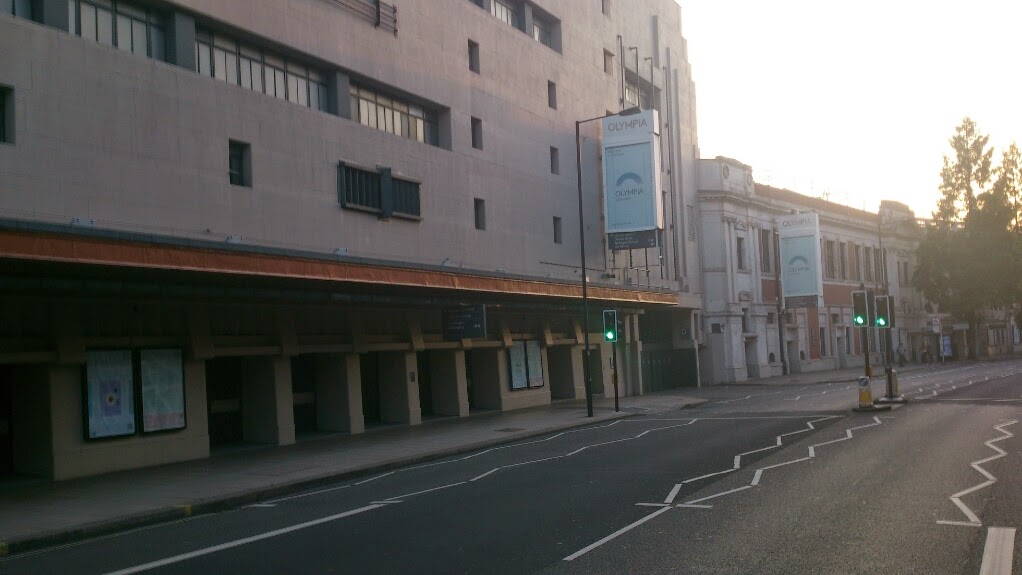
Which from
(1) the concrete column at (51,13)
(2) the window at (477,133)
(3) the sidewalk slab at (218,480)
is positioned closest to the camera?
(3) the sidewalk slab at (218,480)

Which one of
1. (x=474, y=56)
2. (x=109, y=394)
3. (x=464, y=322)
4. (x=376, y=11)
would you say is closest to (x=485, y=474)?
(x=109, y=394)

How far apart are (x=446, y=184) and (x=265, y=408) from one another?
1034 cm

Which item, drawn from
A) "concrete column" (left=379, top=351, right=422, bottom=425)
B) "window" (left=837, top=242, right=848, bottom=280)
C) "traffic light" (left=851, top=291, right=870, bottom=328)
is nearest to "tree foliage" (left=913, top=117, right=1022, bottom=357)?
"window" (left=837, top=242, right=848, bottom=280)

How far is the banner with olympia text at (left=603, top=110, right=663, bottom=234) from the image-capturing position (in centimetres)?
3922

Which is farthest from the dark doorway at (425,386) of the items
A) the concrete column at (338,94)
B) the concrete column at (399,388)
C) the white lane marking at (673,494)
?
the white lane marking at (673,494)

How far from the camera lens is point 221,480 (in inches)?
677

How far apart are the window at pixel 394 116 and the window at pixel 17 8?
1012 centimetres

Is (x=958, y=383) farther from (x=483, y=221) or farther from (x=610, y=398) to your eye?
(x=483, y=221)

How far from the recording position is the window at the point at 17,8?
1758 cm

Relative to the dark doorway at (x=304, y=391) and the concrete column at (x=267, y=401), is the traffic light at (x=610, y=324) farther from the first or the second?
the concrete column at (x=267, y=401)

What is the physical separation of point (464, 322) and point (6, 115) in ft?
48.1

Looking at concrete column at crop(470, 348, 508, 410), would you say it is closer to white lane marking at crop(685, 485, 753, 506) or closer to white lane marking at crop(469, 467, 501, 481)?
white lane marking at crop(469, 467, 501, 481)

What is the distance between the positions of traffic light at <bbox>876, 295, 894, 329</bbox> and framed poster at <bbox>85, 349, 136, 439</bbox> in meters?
23.8

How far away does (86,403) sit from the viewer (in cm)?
1859
